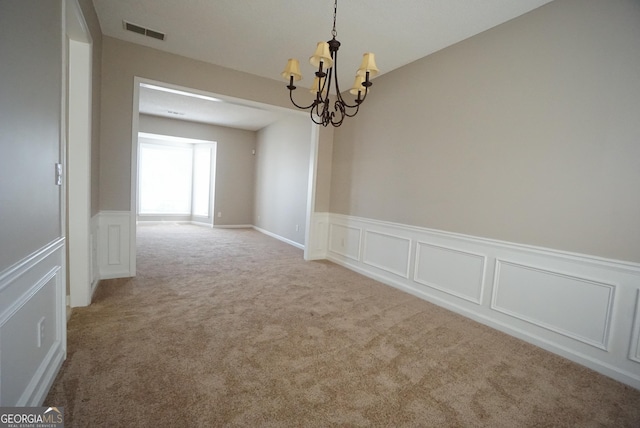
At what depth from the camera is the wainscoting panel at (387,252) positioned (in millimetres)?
3648

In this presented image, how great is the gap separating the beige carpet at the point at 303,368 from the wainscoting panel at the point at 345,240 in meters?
1.24

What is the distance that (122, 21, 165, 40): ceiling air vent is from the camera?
3096mm

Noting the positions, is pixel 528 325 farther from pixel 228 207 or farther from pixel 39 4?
pixel 228 207

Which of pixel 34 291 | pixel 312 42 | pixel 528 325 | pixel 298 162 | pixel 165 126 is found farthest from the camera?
pixel 165 126

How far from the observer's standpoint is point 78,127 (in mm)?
2605

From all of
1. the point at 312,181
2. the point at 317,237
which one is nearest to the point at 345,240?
the point at 317,237

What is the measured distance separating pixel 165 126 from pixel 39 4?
269 inches

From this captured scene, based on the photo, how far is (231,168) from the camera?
27.1 feet

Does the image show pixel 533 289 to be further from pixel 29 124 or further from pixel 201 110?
pixel 201 110

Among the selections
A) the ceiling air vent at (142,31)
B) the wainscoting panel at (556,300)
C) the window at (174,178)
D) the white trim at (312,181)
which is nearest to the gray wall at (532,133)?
the wainscoting panel at (556,300)

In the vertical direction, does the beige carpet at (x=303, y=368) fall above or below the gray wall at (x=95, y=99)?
below

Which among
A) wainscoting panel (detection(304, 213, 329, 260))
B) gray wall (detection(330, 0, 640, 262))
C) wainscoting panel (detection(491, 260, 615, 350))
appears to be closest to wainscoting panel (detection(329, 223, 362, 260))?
wainscoting panel (detection(304, 213, 329, 260))

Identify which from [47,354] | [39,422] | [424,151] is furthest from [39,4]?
[424,151]

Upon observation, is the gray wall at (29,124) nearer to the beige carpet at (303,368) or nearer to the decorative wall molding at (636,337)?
the beige carpet at (303,368)
